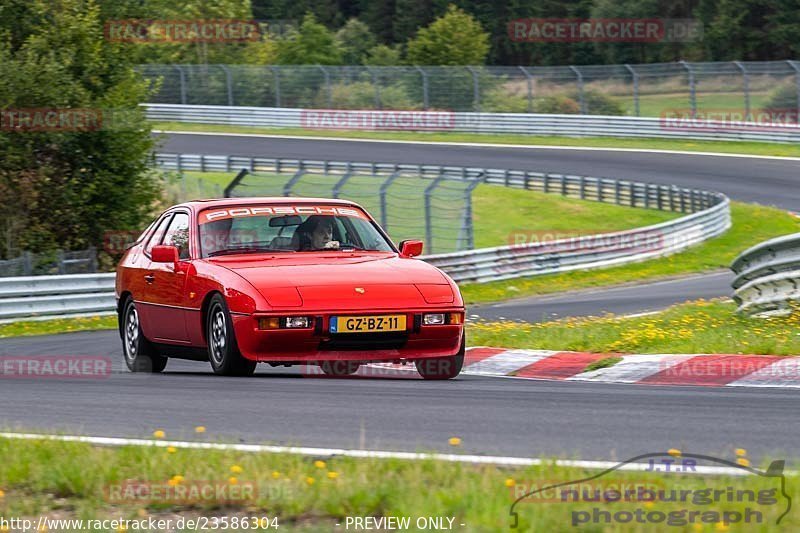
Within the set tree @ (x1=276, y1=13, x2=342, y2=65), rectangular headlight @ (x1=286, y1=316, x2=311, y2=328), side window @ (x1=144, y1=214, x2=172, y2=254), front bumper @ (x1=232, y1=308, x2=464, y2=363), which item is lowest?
tree @ (x1=276, y1=13, x2=342, y2=65)

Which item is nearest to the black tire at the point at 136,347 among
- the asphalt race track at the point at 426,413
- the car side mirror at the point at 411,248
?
the asphalt race track at the point at 426,413

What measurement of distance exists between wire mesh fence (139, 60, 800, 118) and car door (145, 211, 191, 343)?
35470mm

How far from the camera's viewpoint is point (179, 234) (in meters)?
10.4

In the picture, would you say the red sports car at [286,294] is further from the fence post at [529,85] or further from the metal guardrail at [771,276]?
the fence post at [529,85]

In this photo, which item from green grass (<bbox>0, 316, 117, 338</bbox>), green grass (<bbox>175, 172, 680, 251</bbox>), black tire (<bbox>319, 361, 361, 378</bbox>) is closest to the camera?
black tire (<bbox>319, 361, 361, 378</bbox>)

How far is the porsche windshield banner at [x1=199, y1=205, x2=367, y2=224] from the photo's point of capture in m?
10.0

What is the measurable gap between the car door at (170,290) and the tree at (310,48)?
2301 inches

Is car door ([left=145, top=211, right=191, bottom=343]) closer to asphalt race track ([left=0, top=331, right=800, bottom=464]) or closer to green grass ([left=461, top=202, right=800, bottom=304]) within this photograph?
asphalt race track ([left=0, top=331, right=800, bottom=464])

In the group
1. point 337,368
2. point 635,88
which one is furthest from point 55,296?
point 635,88

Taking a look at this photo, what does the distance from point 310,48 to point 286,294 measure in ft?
203

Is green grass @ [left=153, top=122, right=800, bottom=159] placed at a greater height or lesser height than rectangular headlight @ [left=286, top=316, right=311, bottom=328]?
lesser

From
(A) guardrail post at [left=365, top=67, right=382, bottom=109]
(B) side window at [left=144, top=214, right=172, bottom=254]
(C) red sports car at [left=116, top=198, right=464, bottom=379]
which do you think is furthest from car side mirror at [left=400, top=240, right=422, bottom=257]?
(A) guardrail post at [left=365, top=67, right=382, bottom=109]

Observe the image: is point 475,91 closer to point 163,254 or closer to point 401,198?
point 401,198

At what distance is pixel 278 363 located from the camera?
29.3ft
